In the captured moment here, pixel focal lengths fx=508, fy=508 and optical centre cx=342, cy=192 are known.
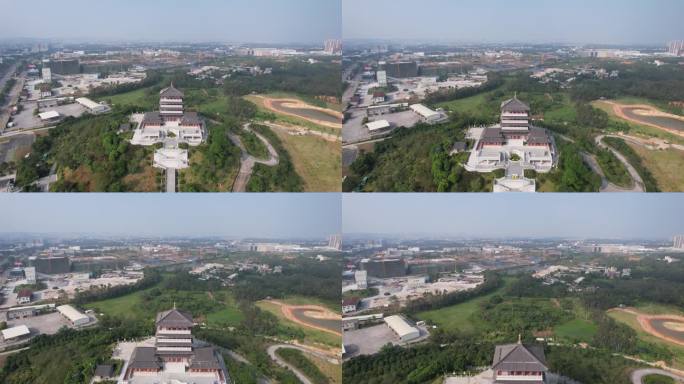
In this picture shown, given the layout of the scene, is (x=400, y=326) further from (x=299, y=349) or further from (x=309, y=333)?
(x=299, y=349)

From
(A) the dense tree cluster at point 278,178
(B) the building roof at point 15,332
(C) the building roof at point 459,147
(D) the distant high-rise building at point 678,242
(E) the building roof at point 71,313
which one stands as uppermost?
(C) the building roof at point 459,147

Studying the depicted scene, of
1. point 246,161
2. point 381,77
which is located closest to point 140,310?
point 246,161

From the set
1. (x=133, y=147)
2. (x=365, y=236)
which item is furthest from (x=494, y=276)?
(x=133, y=147)

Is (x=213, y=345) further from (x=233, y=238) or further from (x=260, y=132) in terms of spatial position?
(x=260, y=132)

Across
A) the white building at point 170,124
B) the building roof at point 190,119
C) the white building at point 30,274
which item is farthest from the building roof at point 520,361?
the white building at point 30,274

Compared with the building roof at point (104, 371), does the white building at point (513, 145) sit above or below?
above

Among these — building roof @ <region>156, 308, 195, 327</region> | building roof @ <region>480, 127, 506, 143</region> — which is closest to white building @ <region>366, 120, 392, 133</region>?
building roof @ <region>480, 127, 506, 143</region>

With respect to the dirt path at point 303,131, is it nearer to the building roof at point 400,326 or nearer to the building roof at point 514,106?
the building roof at point 514,106
